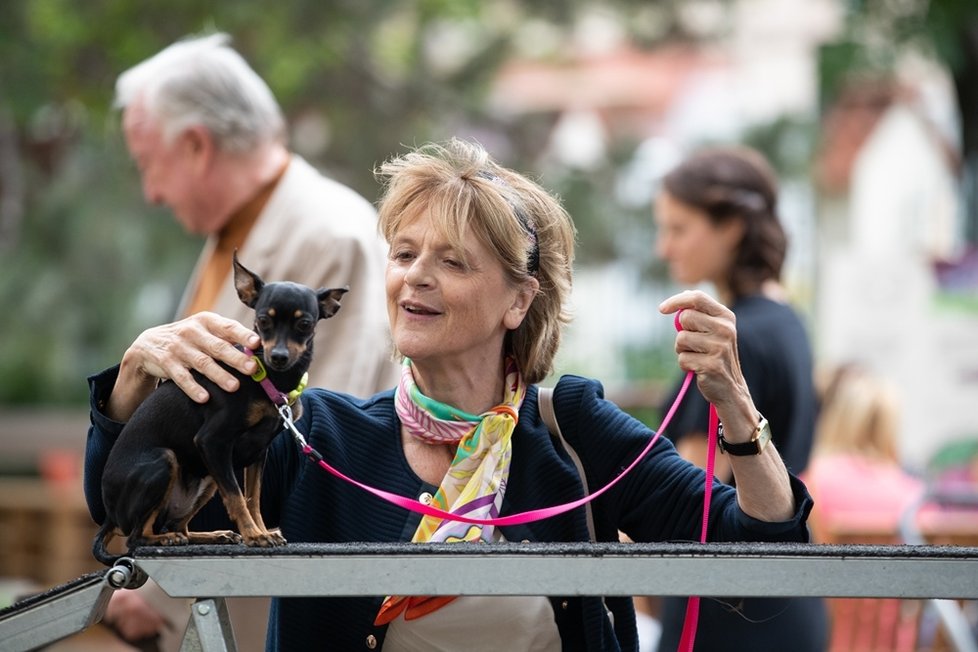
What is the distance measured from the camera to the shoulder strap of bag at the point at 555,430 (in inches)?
98.7

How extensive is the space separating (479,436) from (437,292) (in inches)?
10.9

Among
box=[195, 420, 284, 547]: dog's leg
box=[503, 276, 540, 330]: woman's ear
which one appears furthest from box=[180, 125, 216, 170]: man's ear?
box=[195, 420, 284, 547]: dog's leg

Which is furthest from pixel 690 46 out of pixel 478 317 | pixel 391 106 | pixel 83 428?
pixel 478 317

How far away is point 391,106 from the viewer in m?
9.70

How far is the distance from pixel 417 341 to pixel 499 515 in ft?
1.14

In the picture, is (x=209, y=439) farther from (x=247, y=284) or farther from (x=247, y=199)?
(x=247, y=199)

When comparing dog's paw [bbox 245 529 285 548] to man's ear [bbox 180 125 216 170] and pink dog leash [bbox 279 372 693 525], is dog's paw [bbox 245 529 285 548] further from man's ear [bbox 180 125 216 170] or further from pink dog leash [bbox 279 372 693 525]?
man's ear [bbox 180 125 216 170]

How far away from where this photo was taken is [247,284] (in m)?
2.13

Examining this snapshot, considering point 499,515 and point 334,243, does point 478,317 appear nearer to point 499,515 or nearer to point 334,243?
point 499,515

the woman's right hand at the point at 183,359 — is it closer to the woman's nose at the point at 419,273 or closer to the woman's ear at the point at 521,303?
the woman's nose at the point at 419,273

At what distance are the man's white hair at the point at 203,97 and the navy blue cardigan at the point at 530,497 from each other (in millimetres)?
1295

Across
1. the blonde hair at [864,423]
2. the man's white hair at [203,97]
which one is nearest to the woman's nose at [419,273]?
the man's white hair at [203,97]

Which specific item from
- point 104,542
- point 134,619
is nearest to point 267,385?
point 104,542

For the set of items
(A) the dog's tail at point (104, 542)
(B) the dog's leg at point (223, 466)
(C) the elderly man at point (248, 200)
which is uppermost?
(C) the elderly man at point (248, 200)
